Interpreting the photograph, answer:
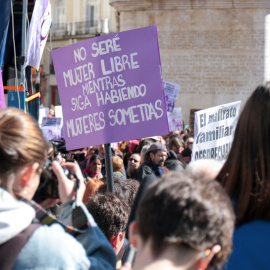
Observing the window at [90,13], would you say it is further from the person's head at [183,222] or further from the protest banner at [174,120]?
the person's head at [183,222]

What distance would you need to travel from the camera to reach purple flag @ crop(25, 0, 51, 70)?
6.20 meters

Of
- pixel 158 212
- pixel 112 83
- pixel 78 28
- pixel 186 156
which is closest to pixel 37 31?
pixel 112 83

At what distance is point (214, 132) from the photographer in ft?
21.0

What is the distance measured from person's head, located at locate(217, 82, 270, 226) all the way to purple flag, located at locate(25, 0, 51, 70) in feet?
14.2

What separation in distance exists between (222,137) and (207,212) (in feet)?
15.6

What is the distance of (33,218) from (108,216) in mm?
1123

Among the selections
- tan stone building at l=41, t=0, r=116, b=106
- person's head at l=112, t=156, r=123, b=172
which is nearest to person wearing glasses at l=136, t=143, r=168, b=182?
person's head at l=112, t=156, r=123, b=172

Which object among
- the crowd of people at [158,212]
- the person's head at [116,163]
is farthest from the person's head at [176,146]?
the crowd of people at [158,212]

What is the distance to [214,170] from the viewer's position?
7.22 ft

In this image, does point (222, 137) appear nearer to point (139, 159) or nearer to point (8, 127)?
point (139, 159)

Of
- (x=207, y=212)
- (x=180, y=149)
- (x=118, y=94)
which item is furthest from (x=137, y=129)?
(x=180, y=149)

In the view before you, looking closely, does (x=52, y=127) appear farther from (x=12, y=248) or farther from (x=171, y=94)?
(x=12, y=248)

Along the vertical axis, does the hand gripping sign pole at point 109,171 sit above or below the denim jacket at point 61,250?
below

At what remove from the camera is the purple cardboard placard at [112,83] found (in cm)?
438
